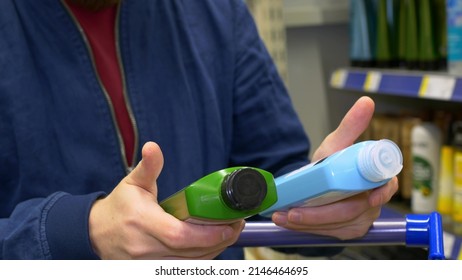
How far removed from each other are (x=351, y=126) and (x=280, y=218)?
0.51 feet

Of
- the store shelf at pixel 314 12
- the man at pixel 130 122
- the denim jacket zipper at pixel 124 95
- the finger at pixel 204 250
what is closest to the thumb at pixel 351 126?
the man at pixel 130 122

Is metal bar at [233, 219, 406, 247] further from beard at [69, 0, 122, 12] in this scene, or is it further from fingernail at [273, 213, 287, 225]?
beard at [69, 0, 122, 12]

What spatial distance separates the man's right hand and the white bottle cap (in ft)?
0.44

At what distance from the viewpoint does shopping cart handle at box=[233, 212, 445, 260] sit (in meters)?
0.77

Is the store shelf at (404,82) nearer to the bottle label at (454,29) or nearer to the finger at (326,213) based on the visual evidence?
the bottle label at (454,29)

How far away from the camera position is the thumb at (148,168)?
64 cm

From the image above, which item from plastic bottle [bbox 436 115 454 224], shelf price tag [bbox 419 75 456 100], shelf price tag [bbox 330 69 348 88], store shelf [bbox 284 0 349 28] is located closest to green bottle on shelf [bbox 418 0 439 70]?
shelf price tag [bbox 419 75 456 100]

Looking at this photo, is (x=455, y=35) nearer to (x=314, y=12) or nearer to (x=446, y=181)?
(x=446, y=181)

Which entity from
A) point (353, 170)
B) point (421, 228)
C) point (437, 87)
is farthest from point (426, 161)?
point (353, 170)

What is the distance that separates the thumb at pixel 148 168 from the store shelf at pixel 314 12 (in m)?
2.30

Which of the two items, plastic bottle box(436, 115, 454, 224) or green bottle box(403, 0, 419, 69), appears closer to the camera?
plastic bottle box(436, 115, 454, 224)

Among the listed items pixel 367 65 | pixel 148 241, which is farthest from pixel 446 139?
pixel 148 241

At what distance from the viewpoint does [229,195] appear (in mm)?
570

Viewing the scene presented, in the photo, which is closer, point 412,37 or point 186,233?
point 186,233
